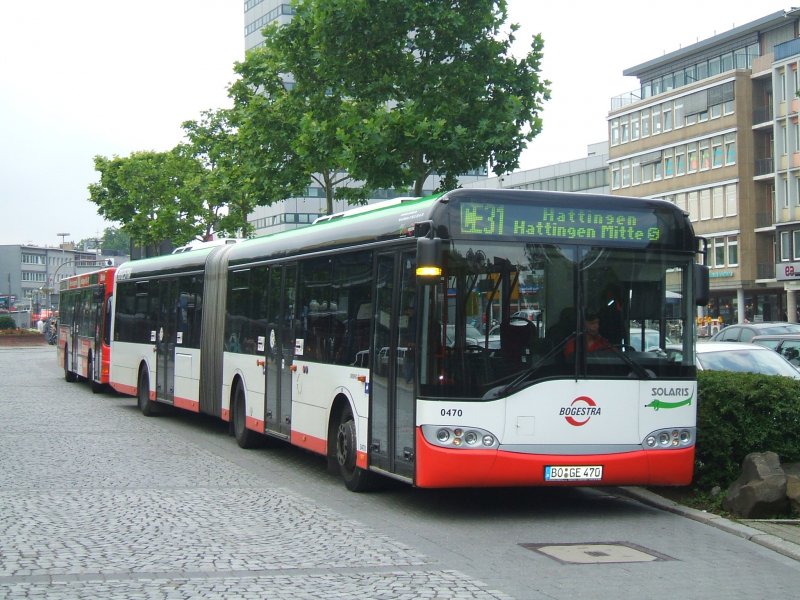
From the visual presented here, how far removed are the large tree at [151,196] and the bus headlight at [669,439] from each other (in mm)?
47529

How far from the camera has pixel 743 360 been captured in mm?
18047

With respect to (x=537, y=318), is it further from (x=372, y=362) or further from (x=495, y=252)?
(x=372, y=362)

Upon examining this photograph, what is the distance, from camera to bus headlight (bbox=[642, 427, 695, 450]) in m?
11.4

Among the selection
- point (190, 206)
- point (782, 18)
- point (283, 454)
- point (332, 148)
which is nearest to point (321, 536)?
point (283, 454)

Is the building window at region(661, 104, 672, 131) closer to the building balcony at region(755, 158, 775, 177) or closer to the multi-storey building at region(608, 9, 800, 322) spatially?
the multi-storey building at region(608, 9, 800, 322)

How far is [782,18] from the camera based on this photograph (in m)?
77.2

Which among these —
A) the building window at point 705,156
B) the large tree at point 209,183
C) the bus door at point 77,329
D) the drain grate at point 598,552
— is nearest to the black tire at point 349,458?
the drain grate at point 598,552

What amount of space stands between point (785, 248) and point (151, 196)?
36399 mm

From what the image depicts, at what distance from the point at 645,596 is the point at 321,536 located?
2.93 m

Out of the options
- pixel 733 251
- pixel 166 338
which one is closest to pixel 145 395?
pixel 166 338

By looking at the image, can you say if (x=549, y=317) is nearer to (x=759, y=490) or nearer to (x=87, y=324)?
(x=759, y=490)

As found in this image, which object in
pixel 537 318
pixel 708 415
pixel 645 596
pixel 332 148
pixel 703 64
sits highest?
pixel 703 64

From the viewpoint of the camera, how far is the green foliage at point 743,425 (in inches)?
482

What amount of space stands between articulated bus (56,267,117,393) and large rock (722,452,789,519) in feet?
60.3
